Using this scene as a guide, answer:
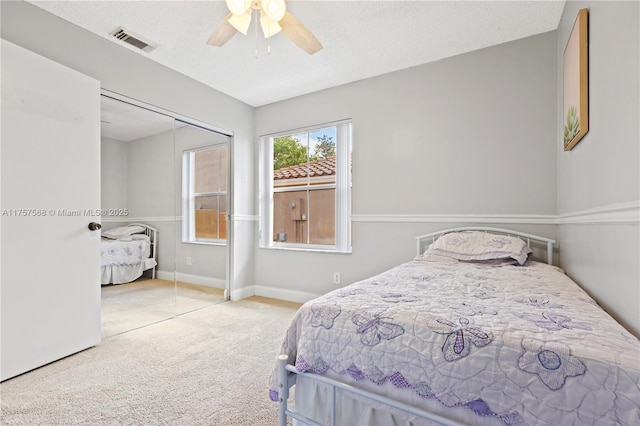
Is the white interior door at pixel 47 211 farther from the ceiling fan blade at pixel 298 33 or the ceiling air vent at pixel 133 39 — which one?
the ceiling fan blade at pixel 298 33

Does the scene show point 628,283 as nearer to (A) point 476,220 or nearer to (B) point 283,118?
(A) point 476,220

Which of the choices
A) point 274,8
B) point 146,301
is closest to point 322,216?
point 146,301

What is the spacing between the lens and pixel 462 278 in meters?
1.69

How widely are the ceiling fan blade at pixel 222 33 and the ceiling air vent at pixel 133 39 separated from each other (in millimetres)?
816

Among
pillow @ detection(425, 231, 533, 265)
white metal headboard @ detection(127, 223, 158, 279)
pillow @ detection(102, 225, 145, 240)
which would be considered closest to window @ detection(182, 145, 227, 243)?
white metal headboard @ detection(127, 223, 158, 279)

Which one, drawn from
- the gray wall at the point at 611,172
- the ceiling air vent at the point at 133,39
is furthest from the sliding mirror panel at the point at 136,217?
the gray wall at the point at 611,172

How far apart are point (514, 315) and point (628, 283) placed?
46cm

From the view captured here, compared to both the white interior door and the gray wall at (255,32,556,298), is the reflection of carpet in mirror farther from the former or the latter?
the gray wall at (255,32,556,298)

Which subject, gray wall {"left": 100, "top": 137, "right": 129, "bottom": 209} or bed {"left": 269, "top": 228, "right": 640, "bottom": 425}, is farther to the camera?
gray wall {"left": 100, "top": 137, "right": 129, "bottom": 209}

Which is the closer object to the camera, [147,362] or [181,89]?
[147,362]

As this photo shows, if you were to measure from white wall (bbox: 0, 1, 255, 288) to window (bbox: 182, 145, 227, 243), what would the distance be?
0.51 feet

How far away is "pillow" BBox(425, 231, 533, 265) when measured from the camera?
7.02ft

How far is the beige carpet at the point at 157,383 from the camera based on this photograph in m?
1.52

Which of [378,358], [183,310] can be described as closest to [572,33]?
[378,358]
